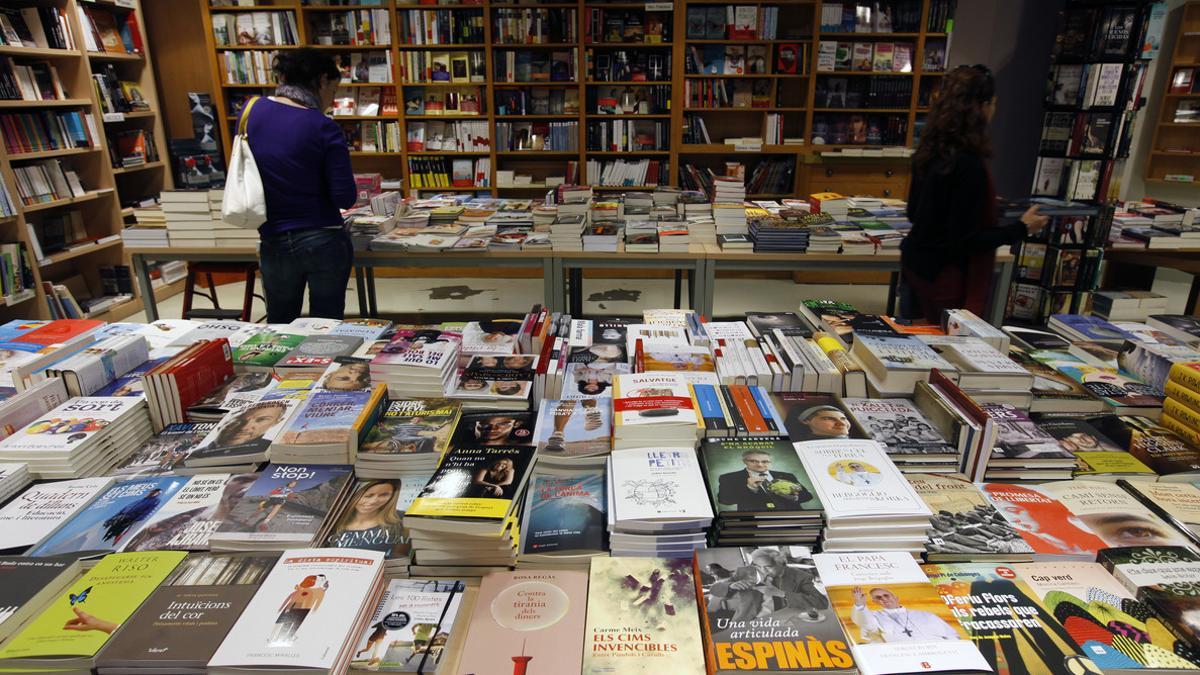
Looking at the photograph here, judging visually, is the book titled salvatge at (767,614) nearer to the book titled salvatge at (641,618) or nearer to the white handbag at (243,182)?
the book titled salvatge at (641,618)

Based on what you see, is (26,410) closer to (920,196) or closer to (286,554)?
(286,554)

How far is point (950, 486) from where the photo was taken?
138 cm

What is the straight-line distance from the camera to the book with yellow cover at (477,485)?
1158mm

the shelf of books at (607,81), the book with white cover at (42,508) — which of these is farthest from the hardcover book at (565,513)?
the shelf of books at (607,81)

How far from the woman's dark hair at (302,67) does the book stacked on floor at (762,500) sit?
2.33 meters

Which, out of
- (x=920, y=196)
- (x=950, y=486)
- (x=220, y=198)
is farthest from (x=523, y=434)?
(x=220, y=198)

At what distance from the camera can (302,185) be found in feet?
9.06

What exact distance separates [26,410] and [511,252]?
2.40 m

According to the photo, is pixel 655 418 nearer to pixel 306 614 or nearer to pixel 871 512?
pixel 871 512

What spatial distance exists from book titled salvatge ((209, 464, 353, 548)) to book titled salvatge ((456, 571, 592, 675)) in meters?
0.36

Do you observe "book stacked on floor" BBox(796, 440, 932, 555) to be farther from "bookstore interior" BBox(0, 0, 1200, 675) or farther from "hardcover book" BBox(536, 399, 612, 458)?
"hardcover book" BBox(536, 399, 612, 458)

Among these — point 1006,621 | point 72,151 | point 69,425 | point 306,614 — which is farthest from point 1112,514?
point 72,151

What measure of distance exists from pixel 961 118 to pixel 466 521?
7.21 ft

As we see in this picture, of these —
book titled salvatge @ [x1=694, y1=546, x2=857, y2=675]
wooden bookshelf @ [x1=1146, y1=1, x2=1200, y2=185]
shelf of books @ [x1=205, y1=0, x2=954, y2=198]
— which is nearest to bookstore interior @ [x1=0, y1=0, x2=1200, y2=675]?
book titled salvatge @ [x1=694, y1=546, x2=857, y2=675]
